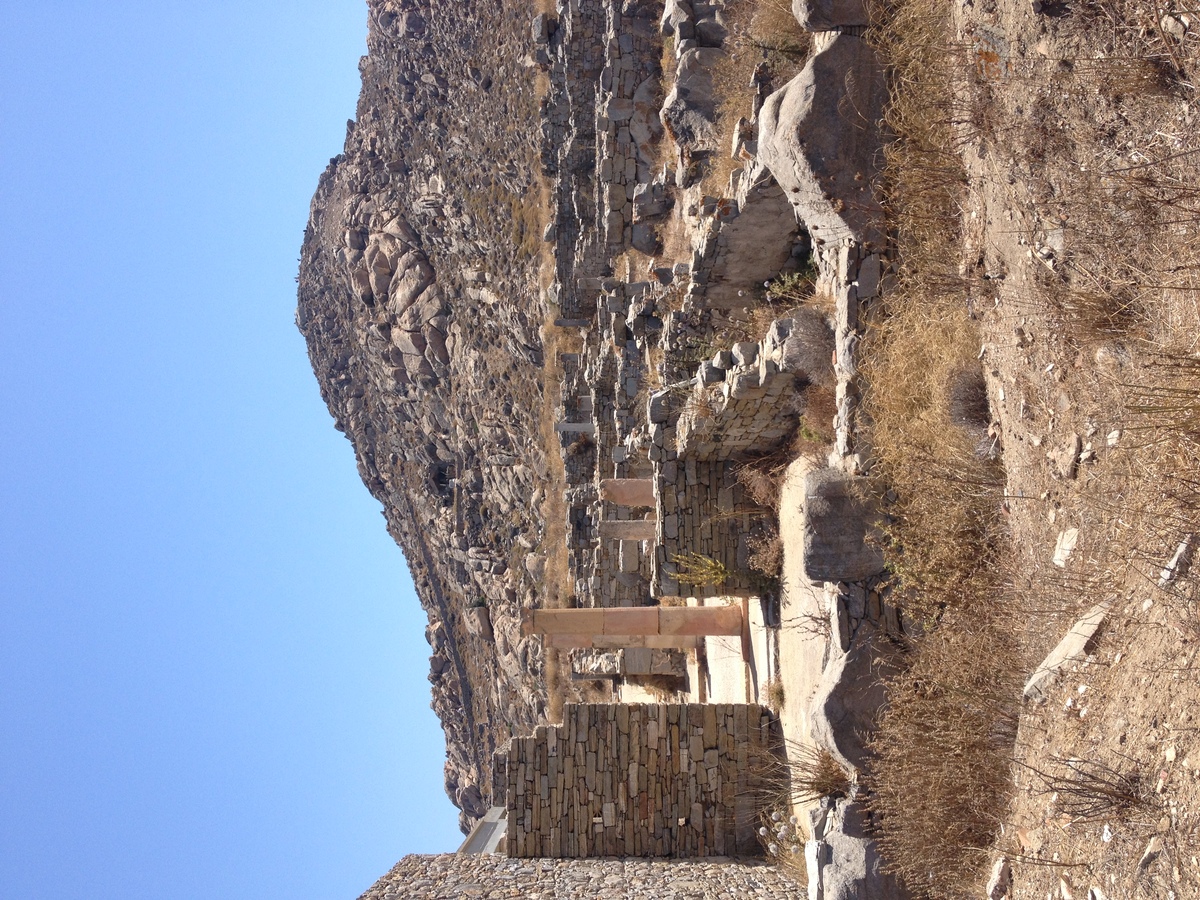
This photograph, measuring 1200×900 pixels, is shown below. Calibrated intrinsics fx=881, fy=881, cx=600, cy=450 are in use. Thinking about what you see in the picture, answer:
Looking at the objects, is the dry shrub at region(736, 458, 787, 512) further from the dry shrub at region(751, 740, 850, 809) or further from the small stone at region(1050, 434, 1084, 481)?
the small stone at region(1050, 434, 1084, 481)

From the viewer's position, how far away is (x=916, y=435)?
7.06 m

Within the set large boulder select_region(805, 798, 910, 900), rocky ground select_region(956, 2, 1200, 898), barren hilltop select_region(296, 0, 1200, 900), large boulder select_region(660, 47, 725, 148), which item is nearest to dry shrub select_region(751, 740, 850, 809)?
barren hilltop select_region(296, 0, 1200, 900)

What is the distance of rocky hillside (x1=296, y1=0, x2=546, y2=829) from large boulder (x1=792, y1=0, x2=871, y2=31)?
48.1 ft

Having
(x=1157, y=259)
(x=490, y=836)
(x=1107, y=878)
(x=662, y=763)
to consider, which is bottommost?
(x=490, y=836)

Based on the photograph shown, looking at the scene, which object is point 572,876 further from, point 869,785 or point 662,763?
point 869,785

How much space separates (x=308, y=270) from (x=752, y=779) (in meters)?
30.3

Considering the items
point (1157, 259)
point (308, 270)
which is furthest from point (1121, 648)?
point (308, 270)

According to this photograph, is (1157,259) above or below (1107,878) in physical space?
above

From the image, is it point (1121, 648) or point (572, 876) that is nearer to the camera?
point (1121, 648)

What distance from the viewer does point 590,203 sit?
1953 centimetres

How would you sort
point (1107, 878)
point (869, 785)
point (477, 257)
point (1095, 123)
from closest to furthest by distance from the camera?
point (1107, 878)
point (1095, 123)
point (869, 785)
point (477, 257)

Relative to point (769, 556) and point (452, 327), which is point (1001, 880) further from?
point (452, 327)

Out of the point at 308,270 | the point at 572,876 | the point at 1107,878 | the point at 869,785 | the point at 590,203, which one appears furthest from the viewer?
the point at 308,270

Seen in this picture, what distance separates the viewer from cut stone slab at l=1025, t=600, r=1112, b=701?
502 cm
